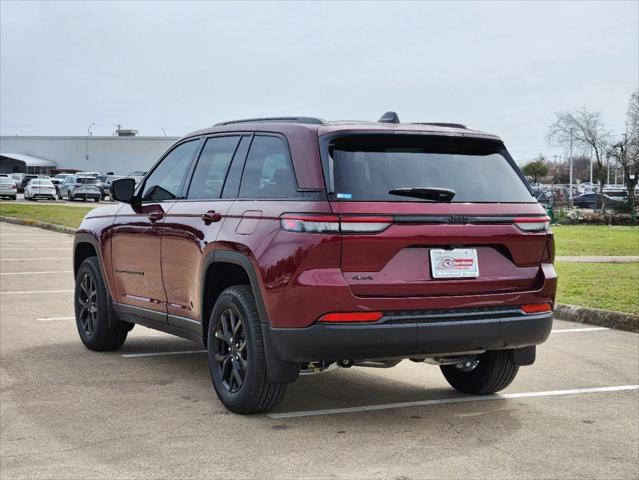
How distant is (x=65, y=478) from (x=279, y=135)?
250 centimetres

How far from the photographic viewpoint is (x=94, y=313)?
8523mm

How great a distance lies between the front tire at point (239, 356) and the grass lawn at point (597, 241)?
14.3m

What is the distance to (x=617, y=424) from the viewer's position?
6.21 meters

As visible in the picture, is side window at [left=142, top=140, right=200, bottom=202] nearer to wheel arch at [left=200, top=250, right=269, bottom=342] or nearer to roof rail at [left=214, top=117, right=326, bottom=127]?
roof rail at [left=214, top=117, right=326, bottom=127]

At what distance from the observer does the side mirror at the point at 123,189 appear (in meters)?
7.58

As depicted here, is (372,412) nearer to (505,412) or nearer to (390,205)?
(505,412)

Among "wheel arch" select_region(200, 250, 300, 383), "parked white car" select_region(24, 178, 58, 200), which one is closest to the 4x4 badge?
"wheel arch" select_region(200, 250, 300, 383)

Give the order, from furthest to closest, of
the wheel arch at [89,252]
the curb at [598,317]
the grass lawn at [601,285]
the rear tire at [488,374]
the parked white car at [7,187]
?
the parked white car at [7,187] → the grass lawn at [601,285] → the curb at [598,317] → the wheel arch at [89,252] → the rear tire at [488,374]

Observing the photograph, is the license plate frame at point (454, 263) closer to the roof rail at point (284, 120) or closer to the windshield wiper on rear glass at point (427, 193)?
the windshield wiper on rear glass at point (427, 193)

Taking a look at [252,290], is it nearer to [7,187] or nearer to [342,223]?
[342,223]

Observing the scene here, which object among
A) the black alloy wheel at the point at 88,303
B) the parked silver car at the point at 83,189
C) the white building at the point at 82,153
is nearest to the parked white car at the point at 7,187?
the parked silver car at the point at 83,189

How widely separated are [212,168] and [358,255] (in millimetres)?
1846

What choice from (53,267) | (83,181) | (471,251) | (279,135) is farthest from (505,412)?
(83,181)

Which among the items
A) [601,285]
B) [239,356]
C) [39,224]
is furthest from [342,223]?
[39,224]
